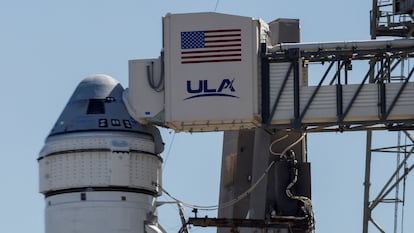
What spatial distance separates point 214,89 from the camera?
82500 millimetres

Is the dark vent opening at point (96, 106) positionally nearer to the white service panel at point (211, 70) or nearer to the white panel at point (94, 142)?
the white panel at point (94, 142)

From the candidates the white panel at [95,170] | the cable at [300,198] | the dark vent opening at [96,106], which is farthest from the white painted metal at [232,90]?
the cable at [300,198]

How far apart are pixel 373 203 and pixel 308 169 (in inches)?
295

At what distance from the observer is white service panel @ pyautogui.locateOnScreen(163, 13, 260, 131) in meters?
82.4

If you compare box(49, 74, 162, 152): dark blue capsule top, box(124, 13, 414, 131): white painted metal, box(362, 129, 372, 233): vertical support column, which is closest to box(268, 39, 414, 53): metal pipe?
box(124, 13, 414, 131): white painted metal

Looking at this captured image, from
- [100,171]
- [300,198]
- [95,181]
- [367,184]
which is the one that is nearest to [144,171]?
[100,171]

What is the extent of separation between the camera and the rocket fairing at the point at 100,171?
273 feet

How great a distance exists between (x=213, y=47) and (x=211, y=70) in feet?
3.27

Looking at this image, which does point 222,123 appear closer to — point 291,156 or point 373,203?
point 291,156

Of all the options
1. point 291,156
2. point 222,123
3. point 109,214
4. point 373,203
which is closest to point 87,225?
point 109,214

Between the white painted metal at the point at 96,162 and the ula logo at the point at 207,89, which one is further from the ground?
the ula logo at the point at 207,89

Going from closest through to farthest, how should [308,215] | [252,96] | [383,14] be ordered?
[252,96] < [308,215] < [383,14]

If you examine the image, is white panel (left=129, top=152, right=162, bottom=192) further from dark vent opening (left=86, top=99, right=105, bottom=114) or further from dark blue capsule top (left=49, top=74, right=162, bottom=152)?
dark vent opening (left=86, top=99, right=105, bottom=114)

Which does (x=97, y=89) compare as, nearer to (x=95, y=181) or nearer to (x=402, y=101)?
(x=95, y=181)
